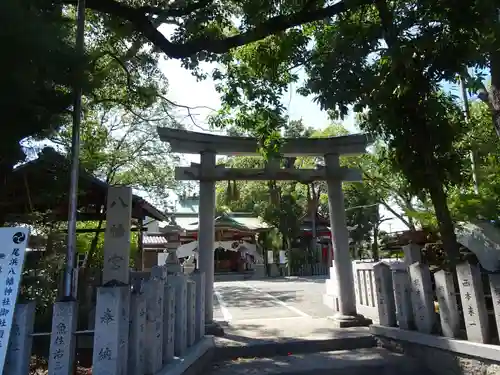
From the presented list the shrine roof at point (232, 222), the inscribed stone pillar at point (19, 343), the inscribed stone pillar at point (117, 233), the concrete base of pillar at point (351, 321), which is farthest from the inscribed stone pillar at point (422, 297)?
the shrine roof at point (232, 222)

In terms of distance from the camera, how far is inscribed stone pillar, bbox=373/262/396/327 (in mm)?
6023

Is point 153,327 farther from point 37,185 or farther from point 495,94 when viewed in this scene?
point 495,94

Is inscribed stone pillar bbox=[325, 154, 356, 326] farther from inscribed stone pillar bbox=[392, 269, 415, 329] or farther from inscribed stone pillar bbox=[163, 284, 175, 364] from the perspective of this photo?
inscribed stone pillar bbox=[163, 284, 175, 364]

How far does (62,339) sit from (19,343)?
0.32 m

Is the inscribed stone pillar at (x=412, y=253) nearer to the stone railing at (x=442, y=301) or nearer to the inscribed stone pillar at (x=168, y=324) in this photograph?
the stone railing at (x=442, y=301)

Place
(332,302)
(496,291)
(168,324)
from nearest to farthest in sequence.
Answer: (496,291) → (168,324) → (332,302)

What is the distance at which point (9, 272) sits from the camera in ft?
9.62

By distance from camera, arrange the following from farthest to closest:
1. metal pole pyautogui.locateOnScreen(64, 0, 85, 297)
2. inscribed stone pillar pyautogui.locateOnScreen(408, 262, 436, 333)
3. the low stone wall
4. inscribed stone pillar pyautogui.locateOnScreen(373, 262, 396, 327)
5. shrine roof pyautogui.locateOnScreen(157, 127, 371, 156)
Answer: shrine roof pyautogui.locateOnScreen(157, 127, 371, 156) → inscribed stone pillar pyautogui.locateOnScreen(373, 262, 396, 327) → inscribed stone pillar pyautogui.locateOnScreen(408, 262, 436, 333) → the low stone wall → metal pole pyautogui.locateOnScreen(64, 0, 85, 297)

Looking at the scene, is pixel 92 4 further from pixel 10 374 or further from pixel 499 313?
pixel 499 313

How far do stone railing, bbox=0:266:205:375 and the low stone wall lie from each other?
2995mm

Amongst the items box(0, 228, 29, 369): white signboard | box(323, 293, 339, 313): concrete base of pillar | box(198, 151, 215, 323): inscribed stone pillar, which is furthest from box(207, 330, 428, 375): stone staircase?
box(0, 228, 29, 369): white signboard

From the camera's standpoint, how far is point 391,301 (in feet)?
20.0

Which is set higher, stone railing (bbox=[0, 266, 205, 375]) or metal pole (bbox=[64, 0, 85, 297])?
metal pole (bbox=[64, 0, 85, 297])

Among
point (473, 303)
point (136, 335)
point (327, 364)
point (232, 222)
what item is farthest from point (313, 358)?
point (232, 222)
